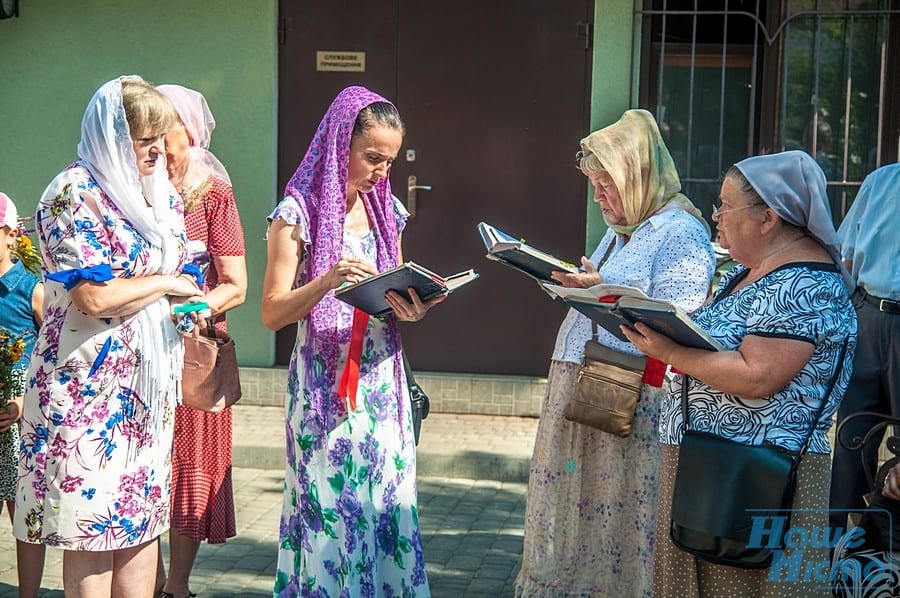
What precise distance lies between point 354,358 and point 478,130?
14.8ft

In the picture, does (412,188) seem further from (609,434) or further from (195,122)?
(609,434)

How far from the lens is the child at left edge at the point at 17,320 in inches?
167

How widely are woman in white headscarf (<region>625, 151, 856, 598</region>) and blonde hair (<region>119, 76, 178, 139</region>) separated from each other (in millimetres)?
1601

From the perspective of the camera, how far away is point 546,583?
13.9 feet

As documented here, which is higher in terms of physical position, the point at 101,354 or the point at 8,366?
the point at 101,354

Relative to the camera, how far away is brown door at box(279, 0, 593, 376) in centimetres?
784

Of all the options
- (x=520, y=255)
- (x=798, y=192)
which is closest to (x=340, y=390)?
(x=520, y=255)

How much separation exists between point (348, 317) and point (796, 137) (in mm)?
4790

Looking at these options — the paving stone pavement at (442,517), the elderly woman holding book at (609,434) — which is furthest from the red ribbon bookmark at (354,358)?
the paving stone pavement at (442,517)

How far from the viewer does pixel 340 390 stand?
12.4ft

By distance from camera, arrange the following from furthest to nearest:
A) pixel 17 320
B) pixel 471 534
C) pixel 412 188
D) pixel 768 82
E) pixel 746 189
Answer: pixel 412 188 < pixel 768 82 < pixel 471 534 < pixel 17 320 < pixel 746 189

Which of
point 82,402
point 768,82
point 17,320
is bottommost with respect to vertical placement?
point 82,402

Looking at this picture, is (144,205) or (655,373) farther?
(655,373)

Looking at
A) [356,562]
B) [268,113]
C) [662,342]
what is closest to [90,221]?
[356,562]
